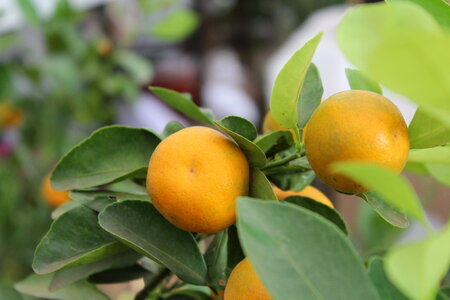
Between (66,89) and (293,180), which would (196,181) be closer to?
(293,180)

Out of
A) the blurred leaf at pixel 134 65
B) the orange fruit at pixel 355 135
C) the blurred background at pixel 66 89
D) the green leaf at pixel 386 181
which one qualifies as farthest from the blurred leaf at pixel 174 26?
the green leaf at pixel 386 181

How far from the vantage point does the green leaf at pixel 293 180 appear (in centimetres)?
37

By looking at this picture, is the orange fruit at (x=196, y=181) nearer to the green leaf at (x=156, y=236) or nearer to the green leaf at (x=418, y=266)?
the green leaf at (x=156, y=236)

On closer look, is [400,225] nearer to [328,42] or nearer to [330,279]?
[330,279]

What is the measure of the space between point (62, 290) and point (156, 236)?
4.5 inches

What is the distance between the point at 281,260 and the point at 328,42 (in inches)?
56.8

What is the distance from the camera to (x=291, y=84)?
0.97ft

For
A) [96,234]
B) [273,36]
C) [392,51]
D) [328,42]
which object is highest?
[392,51]

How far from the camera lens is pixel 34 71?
4.04ft

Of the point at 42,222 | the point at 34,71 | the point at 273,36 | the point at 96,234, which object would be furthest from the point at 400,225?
the point at 273,36

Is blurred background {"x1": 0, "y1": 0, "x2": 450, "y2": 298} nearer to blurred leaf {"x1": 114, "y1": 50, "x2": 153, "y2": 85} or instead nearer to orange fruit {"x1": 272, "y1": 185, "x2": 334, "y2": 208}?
blurred leaf {"x1": 114, "y1": 50, "x2": 153, "y2": 85}

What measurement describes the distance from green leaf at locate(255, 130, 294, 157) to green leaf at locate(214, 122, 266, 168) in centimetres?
1

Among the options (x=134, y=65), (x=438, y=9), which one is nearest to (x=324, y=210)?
(x=438, y=9)

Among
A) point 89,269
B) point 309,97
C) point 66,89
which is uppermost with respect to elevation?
point 309,97
